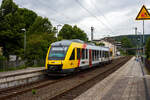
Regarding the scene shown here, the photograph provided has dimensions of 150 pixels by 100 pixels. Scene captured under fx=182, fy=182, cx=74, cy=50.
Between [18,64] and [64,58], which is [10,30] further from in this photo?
[64,58]

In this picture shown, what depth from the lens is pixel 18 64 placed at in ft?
75.4

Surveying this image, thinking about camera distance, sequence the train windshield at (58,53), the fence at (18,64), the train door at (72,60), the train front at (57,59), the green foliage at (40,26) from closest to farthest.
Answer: the train front at (57,59) < the train windshield at (58,53) < the train door at (72,60) < the fence at (18,64) < the green foliage at (40,26)

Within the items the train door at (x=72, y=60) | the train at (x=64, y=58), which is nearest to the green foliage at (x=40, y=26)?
the train at (x=64, y=58)

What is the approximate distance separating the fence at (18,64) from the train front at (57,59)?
7.33 metres

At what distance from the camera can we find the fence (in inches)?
771

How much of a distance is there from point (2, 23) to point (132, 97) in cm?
1878

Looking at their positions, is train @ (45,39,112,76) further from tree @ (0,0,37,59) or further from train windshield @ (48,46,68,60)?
tree @ (0,0,37,59)

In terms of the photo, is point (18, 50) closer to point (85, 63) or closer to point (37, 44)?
point (37, 44)

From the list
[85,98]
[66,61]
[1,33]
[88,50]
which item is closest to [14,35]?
[1,33]

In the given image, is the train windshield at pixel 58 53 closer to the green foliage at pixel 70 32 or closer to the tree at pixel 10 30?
the tree at pixel 10 30

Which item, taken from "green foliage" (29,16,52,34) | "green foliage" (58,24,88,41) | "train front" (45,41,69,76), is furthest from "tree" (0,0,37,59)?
"green foliage" (58,24,88,41)

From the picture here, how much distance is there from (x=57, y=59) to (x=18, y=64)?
A: 10556 millimetres

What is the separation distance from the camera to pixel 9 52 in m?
23.5

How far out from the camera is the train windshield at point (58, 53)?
14321 mm
